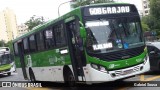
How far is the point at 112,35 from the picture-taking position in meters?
9.86

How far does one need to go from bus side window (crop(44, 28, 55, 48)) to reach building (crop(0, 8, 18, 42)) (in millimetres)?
112305

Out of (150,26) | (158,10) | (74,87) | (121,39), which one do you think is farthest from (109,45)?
(150,26)

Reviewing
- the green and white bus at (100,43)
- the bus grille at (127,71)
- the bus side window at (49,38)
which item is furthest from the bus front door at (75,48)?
the bus side window at (49,38)

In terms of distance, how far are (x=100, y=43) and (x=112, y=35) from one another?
0.52 m

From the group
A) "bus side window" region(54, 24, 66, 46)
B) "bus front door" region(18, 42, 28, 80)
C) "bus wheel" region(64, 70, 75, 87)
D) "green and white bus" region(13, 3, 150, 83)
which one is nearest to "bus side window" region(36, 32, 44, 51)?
"green and white bus" region(13, 3, 150, 83)

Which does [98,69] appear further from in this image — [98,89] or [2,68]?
[2,68]

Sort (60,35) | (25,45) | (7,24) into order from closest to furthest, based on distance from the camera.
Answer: (60,35) < (25,45) < (7,24)

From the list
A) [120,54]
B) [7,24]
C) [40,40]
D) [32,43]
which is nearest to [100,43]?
[120,54]

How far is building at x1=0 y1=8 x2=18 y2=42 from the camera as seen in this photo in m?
123

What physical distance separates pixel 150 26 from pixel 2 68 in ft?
148

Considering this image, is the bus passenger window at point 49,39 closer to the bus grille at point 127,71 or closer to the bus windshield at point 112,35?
the bus windshield at point 112,35

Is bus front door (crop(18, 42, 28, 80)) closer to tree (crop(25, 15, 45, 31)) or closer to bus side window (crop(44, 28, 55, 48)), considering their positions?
bus side window (crop(44, 28, 55, 48))

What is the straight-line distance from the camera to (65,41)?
11.3 meters

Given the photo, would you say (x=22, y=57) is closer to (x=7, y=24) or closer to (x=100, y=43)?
(x=100, y=43)
